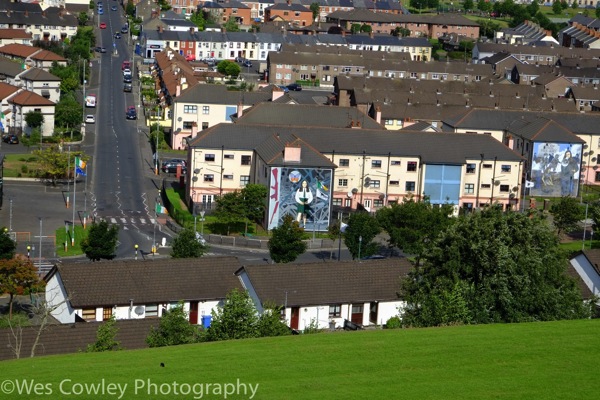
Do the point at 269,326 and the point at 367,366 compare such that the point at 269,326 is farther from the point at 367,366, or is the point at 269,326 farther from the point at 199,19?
the point at 199,19

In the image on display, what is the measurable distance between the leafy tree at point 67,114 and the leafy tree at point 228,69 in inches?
1284

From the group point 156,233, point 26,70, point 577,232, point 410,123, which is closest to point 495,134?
point 410,123

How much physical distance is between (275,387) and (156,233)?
39739 mm

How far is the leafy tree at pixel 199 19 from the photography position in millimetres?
154475

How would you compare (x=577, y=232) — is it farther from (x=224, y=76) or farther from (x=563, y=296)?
(x=224, y=76)

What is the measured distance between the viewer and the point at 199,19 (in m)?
160

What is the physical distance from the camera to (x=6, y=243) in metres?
52.9

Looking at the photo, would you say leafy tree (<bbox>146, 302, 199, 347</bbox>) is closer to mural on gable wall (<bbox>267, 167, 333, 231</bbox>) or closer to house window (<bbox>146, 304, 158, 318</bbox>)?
house window (<bbox>146, 304, 158, 318</bbox>)

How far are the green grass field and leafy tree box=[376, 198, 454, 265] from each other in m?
25.8

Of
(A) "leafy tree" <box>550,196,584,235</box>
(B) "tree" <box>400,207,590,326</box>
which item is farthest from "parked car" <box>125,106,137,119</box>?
(B) "tree" <box>400,207,590,326</box>

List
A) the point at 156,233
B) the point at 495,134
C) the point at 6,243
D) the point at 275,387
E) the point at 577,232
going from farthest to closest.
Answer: the point at 495,134 < the point at 577,232 < the point at 156,233 < the point at 6,243 < the point at 275,387

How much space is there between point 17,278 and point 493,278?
1892cm

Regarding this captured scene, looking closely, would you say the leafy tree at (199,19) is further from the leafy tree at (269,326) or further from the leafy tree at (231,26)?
the leafy tree at (269,326)

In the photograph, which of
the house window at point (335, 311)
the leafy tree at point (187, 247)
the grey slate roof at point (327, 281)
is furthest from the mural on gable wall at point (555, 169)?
the house window at point (335, 311)
